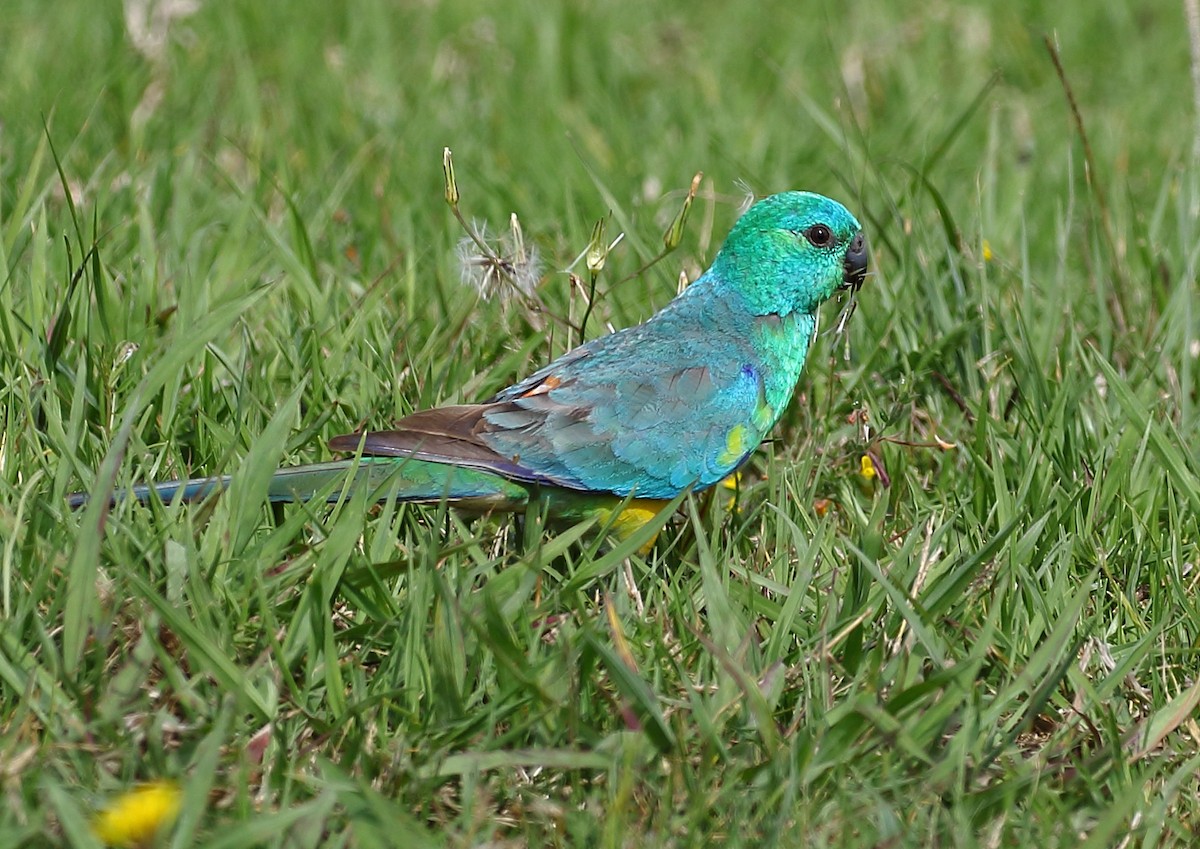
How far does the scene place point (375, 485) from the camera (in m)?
2.93

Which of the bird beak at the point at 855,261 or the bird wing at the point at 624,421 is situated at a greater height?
the bird beak at the point at 855,261

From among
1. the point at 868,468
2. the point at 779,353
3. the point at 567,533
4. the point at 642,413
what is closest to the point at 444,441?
the point at 567,533

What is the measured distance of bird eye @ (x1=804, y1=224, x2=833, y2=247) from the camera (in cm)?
334

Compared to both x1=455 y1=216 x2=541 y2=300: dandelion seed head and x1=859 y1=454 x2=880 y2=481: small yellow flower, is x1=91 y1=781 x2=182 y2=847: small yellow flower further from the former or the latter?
x1=859 y1=454 x2=880 y2=481: small yellow flower

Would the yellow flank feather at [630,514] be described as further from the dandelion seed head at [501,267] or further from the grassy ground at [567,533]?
the dandelion seed head at [501,267]

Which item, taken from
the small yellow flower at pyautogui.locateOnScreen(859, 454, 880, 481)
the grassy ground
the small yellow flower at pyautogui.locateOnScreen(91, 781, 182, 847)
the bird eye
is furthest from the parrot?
the small yellow flower at pyautogui.locateOnScreen(91, 781, 182, 847)

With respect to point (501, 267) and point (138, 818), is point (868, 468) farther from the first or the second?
point (138, 818)

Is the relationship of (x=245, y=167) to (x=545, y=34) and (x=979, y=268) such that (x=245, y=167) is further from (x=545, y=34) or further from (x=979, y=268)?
(x=979, y=268)

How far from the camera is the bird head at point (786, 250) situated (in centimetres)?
333

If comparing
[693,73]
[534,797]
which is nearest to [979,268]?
[534,797]

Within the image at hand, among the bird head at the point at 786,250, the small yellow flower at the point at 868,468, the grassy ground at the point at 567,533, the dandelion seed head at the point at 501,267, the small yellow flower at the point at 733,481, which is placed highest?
the bird head at the point at 786,250

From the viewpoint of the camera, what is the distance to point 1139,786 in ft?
7.43

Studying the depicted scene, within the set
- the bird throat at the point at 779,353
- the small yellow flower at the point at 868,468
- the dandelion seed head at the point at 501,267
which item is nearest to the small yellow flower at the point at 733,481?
the bird throat at the point at 779,353

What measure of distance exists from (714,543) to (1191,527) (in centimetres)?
109
